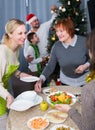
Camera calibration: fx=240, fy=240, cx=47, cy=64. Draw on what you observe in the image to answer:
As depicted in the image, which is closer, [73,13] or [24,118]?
[24,118]

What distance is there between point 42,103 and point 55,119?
0.22 m

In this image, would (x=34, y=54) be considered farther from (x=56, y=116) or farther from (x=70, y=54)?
(x=56, y=116)

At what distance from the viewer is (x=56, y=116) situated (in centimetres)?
171

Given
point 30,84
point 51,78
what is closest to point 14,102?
point 51,78

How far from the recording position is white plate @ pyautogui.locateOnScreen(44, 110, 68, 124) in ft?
5.44

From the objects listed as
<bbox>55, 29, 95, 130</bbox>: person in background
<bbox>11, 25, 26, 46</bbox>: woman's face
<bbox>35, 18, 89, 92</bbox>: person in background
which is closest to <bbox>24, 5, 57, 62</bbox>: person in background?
<bbox>35, 18, 89, 92</bbox>: person in background

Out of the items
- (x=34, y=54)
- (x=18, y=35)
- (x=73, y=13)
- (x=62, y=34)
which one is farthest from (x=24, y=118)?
(x=34, y=54)

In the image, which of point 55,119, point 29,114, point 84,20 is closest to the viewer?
point 55,119

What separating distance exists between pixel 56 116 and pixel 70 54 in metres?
0.93

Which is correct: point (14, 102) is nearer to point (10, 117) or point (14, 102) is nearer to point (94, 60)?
point (10, 117)

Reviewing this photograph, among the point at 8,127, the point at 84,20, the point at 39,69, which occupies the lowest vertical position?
the point at 39,69

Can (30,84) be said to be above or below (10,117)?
below

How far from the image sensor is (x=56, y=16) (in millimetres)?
3746

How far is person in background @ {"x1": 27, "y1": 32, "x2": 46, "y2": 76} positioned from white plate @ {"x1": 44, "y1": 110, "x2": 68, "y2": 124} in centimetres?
236
